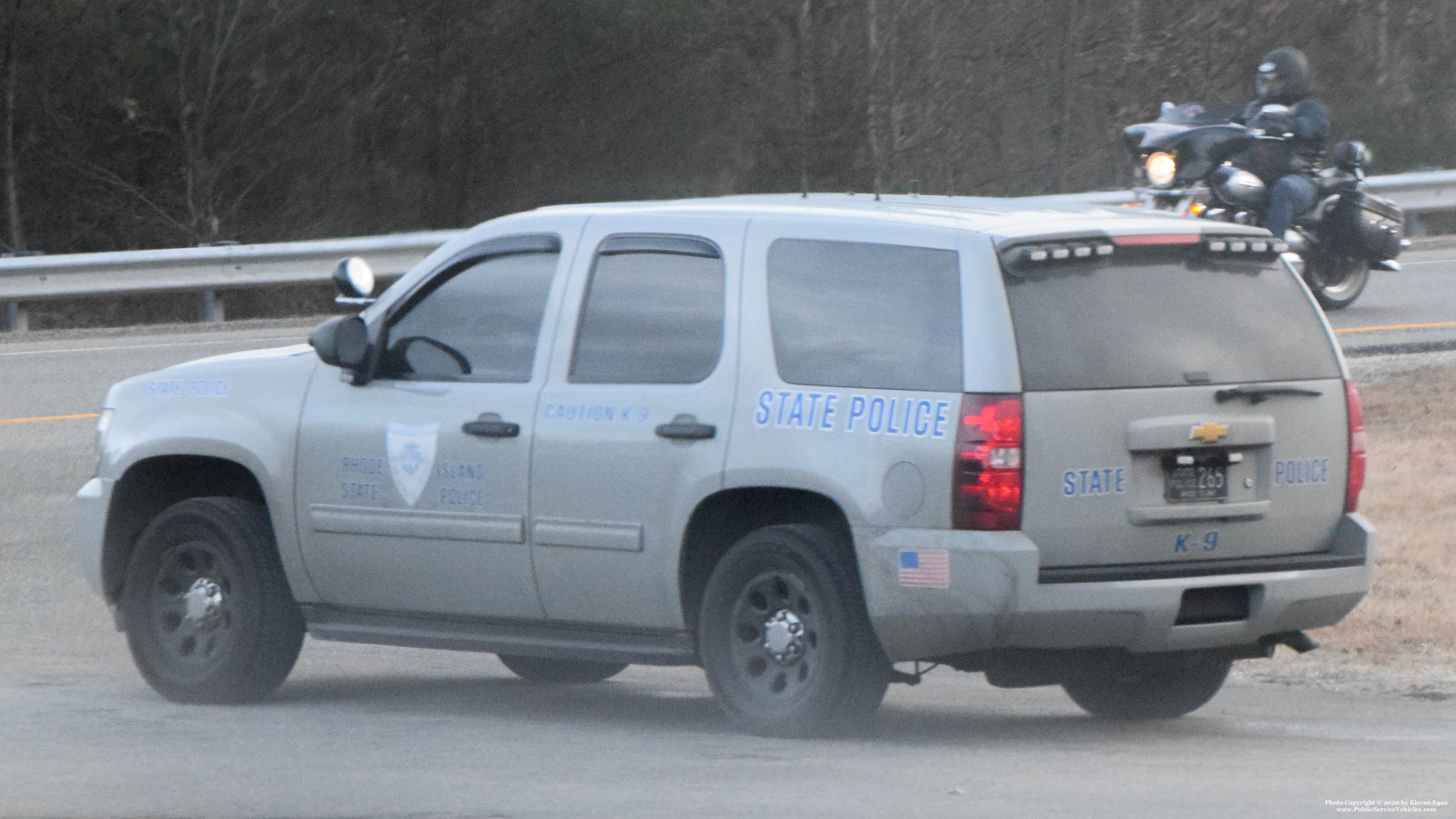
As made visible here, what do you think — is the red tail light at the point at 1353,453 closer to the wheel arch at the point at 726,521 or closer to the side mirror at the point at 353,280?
the wheel arch at the point at 726,521

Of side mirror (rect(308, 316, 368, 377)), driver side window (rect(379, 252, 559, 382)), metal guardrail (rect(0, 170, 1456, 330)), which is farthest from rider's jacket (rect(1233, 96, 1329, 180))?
side mirror (rect(308, 316, 368, 377))

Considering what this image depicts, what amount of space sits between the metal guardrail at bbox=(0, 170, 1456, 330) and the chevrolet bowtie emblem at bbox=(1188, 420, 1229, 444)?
47.1ft

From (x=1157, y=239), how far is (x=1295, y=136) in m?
9.91

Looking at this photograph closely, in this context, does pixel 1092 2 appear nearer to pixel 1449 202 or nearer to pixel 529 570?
pixel 1449 202

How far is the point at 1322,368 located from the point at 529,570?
2631 millimetres

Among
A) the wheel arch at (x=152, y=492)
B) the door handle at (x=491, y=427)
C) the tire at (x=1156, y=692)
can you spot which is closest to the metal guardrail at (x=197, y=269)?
the wheel arch at (x=152, y=492)

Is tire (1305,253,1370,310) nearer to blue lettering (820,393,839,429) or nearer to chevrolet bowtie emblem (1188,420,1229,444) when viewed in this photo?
chevrolet bowtie emblem (1188,420,1229,444)

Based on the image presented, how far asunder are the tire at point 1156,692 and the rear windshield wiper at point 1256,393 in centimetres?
104

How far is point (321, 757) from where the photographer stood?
7039 mm

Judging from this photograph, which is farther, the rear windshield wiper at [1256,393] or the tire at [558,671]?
the tire at [558,671]

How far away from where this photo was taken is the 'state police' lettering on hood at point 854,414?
6684 millimetres

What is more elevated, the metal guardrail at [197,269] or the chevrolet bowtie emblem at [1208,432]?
the chevrolet bowtie emblem at [1208,432]

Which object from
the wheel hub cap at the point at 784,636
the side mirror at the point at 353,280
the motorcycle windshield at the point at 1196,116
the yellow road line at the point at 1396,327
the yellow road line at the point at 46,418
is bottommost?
the yellow road line at the point at 46,418

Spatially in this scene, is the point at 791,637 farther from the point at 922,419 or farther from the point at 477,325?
the point at 477,325
